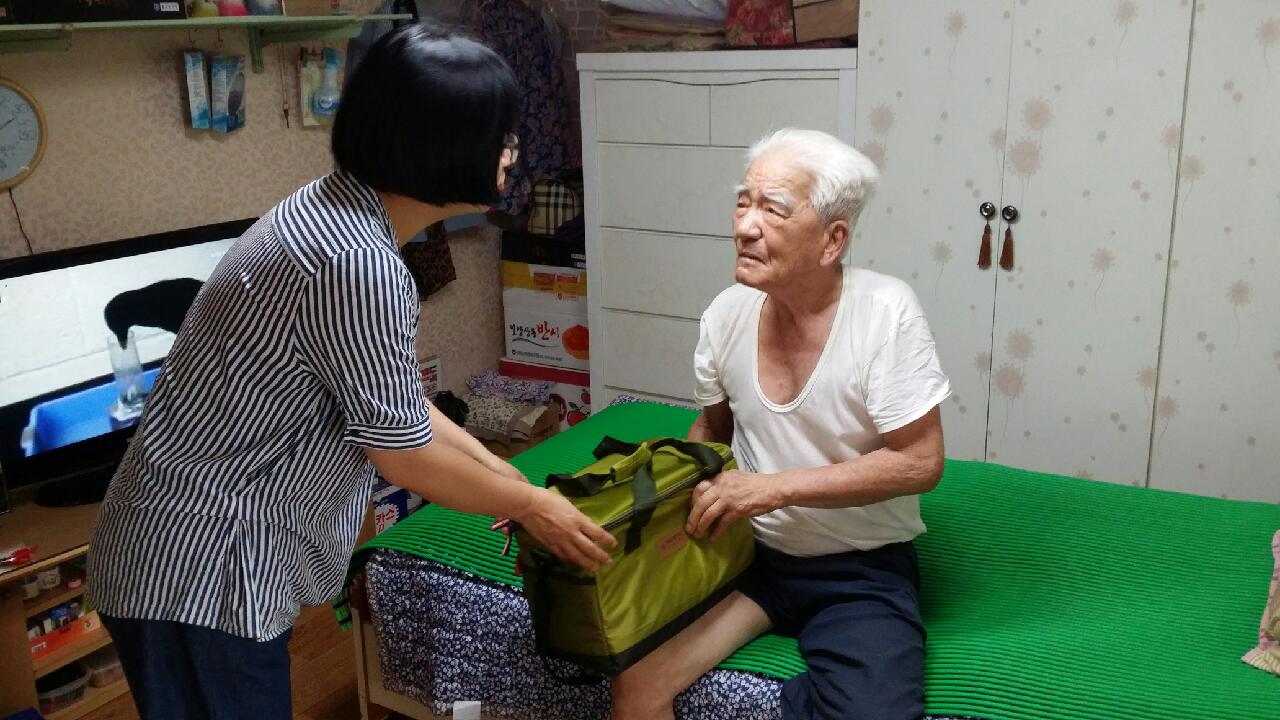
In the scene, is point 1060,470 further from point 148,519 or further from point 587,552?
point 148,519

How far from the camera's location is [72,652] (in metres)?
2.55

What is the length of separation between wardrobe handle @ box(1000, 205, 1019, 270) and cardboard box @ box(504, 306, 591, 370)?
4.84 feet

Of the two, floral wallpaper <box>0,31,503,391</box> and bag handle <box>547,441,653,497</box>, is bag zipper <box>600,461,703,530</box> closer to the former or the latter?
bag handle <box>547,441,653,497</box>

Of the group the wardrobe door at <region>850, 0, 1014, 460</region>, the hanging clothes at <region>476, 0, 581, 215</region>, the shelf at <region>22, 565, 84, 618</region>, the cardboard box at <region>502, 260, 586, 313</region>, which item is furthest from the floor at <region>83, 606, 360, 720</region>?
the wardrobe door at <region>850, 0, 1014, 460</region>

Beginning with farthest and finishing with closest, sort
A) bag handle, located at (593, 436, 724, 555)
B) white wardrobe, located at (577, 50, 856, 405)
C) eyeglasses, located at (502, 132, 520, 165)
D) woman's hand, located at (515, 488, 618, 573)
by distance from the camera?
white wardrobe, located at (577, 50, 856, 405) < bag handle, located at (593, 436, 724, 555) < woman's hand, located at (515, 488, 618, 573) < eyeglasses, located at (502, 132, 520, 165)

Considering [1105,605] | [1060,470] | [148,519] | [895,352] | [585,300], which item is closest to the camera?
[148,519]

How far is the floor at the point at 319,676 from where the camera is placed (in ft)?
8.38

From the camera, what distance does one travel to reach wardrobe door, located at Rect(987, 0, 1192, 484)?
9.00 feet

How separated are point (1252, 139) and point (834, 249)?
143cm

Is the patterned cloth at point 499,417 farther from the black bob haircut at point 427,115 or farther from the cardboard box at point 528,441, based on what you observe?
the black bob haircut at point 427,115

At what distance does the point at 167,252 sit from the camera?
2721 mm

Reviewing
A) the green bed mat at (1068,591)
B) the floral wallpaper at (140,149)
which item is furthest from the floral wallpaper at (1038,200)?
the floral wallpaper at (140,149)

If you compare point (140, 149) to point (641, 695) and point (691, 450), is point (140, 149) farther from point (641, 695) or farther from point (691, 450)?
point (641, 695)

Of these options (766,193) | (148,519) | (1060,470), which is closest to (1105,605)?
(766,193)
